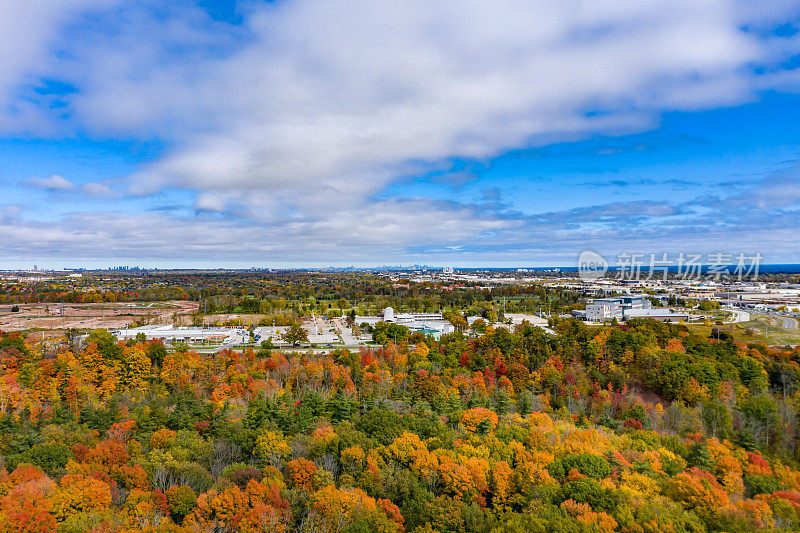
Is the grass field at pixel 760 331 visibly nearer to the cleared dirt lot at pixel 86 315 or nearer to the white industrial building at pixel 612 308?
the white industrial building at pixel 612 308

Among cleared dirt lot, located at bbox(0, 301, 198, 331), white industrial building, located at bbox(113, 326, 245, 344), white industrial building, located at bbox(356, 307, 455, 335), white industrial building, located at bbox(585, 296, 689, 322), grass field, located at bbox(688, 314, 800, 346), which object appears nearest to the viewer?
grass field, located at bbox(688, 314, 800, 346)

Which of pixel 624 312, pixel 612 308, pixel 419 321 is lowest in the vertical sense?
pixel 419 321

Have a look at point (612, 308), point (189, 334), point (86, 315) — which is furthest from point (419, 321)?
point (86, 315)

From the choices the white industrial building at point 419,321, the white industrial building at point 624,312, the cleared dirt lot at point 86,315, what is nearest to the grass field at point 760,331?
the white industrial building at point 624,312

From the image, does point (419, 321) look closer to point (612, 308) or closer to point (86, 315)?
point (612, 308)

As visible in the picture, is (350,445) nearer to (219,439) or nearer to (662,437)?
(219,439)

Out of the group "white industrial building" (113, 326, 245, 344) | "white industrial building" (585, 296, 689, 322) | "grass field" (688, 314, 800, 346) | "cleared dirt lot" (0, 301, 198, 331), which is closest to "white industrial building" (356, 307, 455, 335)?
"white industrial building" (113, 326, 245, 344)

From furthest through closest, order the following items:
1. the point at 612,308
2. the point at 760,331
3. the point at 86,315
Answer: the point at 86,315 → the point at 612,308 → the point at 760,331

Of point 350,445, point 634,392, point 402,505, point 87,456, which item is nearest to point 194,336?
point 87,456

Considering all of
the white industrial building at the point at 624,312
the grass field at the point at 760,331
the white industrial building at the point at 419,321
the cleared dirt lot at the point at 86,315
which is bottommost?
the cleared dirt lot at the point at 86,315

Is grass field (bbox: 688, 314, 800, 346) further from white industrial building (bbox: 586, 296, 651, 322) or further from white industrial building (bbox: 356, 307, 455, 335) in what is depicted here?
white industrial building (bbox: 356, 307, 455, 335)

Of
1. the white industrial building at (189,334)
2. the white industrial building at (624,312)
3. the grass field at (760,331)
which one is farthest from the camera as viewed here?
the white industrial building at (624,312)

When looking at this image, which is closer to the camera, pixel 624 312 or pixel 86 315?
pixel 624 312
